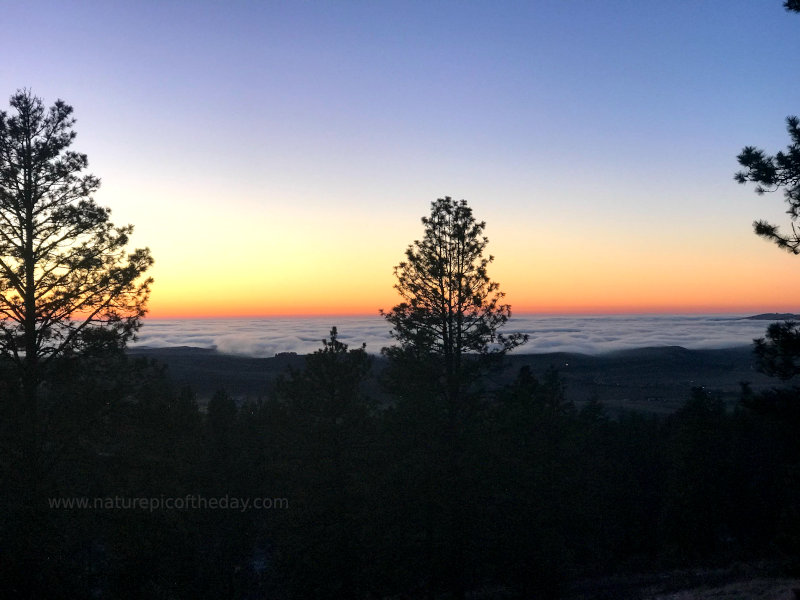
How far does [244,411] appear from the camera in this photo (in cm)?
5194

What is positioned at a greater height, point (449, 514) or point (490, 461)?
point (490, 461)

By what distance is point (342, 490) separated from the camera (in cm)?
1927

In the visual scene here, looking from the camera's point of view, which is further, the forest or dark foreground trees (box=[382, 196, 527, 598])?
dark foreground trees (box=[382, 196, 527, 598])

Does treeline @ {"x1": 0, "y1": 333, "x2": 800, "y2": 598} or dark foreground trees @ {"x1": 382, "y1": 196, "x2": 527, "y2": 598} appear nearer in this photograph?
treeline @ {"x1": 0, "y1": 333, "x2": 800, "y2": 598}

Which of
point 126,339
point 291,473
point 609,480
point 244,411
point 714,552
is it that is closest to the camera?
point 126,339

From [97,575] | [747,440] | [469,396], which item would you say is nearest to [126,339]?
[97,575]

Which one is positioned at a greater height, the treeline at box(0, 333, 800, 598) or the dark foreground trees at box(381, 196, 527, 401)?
the dark foreground trees at box(381, 196, 527, 401)

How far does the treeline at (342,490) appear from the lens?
1148cm

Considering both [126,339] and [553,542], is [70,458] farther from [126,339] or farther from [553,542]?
[553,542]

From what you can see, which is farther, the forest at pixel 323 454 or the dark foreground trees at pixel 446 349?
the dark foreground trees at pixel 446 349

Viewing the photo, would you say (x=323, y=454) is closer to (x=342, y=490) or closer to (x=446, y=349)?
(x=342, y=490)

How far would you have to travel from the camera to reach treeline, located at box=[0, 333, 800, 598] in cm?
1148

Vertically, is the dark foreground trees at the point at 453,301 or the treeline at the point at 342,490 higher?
the dark foreground trees at the point at 453,301

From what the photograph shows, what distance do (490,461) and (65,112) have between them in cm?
1613
